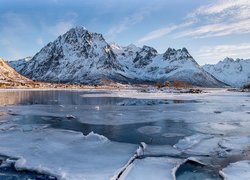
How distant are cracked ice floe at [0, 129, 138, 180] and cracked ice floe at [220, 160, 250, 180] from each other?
15.4ft

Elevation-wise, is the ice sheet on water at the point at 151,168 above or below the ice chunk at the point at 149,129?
below

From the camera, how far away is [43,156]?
18328 mm

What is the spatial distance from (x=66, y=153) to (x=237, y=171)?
8.75m

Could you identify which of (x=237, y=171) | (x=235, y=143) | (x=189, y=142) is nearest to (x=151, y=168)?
(x=237, y=171)

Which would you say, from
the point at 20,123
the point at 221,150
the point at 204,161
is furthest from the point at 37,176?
the point at 20,123

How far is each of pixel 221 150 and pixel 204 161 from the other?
9.37ft

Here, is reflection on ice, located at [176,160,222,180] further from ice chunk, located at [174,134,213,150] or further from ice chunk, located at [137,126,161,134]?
ice chunk, located at [137,126,161,134]

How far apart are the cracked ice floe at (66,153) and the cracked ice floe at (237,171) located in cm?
469

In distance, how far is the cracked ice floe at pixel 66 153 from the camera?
15.7m

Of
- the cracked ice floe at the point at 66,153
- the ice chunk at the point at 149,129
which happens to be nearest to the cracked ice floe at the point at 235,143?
the cracked ice floe at the point at 66,153

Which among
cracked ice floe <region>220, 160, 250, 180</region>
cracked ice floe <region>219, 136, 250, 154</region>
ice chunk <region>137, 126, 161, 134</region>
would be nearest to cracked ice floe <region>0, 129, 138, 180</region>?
cracked ice floe <region>220, 160, 250, 180</region>

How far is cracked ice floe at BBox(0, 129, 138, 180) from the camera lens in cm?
1566

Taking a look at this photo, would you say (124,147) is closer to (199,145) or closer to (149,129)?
(199,145)

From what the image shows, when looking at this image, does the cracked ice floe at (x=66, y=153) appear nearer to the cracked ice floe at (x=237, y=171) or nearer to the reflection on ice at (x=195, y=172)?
the reflection on ice at (x=195, y=172)
